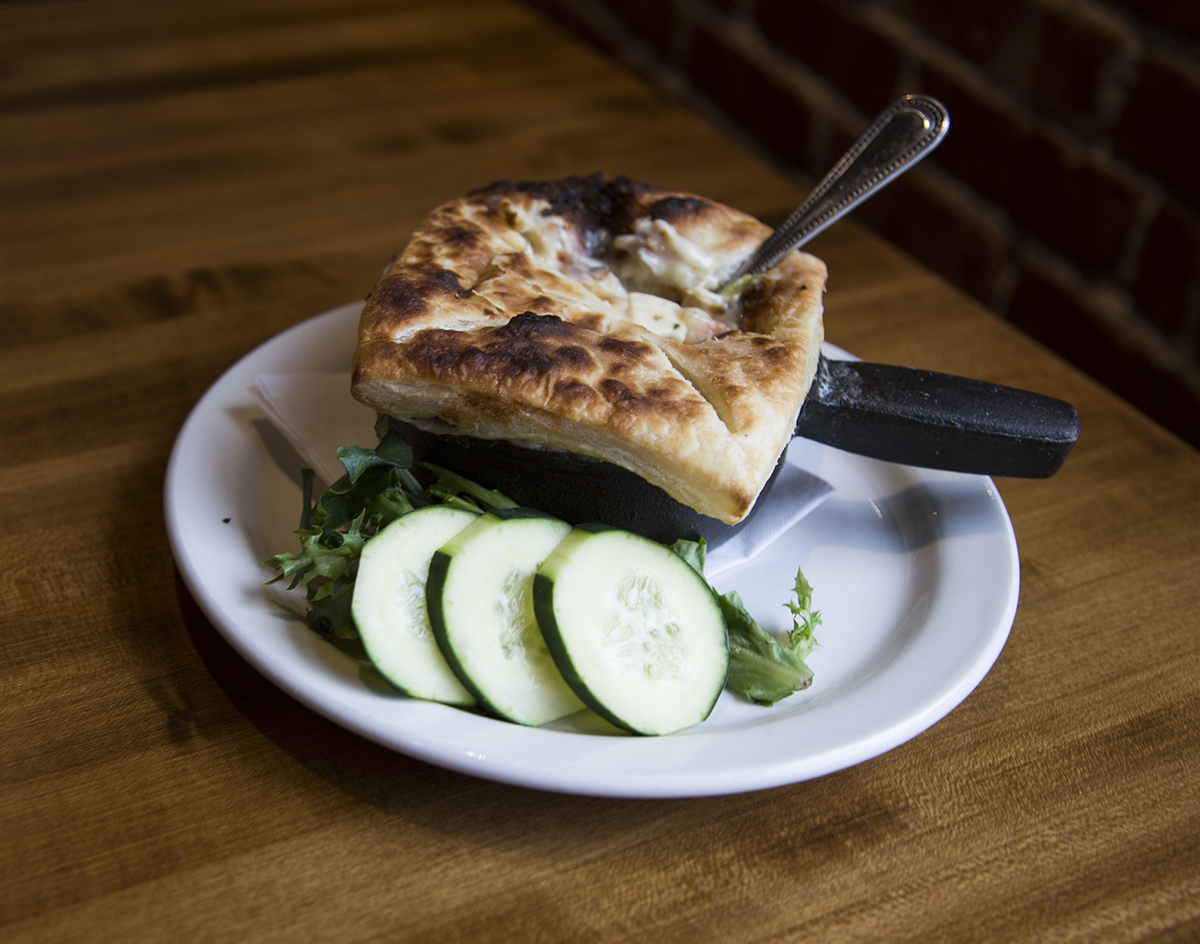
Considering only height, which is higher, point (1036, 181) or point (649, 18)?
point (1036, 181)

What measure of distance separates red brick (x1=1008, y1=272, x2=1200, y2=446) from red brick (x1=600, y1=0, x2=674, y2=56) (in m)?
2.63

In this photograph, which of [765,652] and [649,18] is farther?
[649,18]

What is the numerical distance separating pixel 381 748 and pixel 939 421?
1.02 metres

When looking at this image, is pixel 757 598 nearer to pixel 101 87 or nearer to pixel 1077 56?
pixel 1077 56

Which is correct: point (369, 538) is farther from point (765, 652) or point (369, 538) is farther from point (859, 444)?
point (859, 444)

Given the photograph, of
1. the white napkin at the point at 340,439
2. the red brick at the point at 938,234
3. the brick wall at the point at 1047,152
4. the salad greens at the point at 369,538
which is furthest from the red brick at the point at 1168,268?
the salad greens at the point at 369,538

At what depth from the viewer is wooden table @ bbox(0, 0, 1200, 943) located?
1.26 metres

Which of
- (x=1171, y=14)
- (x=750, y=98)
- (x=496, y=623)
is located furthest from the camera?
(x=750, y=98)

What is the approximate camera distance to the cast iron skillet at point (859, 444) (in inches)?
64.7

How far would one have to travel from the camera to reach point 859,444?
181 centimetres

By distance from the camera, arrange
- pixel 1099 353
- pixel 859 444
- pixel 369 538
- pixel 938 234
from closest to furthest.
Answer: pixel 369 538, pixel 859 444, pixel 1099 353, pixel 938 234

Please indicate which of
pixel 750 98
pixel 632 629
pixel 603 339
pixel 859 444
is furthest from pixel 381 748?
pixel 750 98

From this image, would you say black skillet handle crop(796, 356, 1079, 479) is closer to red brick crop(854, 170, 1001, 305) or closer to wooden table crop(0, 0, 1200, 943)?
wooden table crop(0, 0, 1200, 943)

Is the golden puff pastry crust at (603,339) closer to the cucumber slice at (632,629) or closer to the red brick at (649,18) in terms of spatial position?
the cucumber slice at (632,629)
